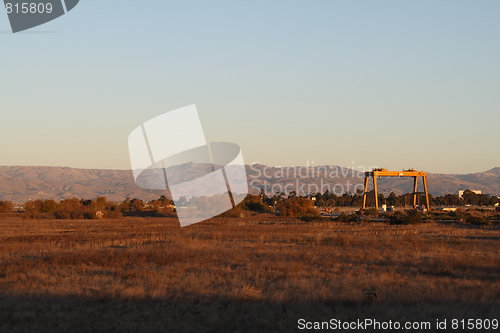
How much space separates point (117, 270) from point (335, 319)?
9.26 metres

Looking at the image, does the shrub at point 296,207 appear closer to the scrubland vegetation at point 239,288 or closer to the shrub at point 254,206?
the shrub at point 254,206

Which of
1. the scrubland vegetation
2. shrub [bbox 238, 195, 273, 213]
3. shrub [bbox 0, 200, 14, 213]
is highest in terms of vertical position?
the scrubland vegetation

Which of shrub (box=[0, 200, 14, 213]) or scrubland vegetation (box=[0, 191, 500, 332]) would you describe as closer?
scrubland vegetation (box=[0, 191, 500, 332])

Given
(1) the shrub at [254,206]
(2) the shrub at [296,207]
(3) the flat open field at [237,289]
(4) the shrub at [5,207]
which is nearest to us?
(3) the flat open field at [237,289]

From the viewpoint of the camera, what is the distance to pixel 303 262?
17.8 meters

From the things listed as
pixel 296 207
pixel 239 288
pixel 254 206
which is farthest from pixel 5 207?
pixel 239 288

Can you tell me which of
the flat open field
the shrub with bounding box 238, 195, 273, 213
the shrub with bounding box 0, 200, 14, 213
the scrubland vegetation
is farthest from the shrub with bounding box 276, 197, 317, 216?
the flat open field

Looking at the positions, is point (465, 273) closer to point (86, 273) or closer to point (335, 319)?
point (335, 319)

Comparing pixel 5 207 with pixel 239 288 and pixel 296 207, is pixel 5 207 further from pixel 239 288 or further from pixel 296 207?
pixel 239 288

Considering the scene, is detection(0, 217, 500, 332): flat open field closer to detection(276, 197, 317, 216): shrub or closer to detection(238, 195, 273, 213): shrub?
detection(276, 197, 317, 216): shrub

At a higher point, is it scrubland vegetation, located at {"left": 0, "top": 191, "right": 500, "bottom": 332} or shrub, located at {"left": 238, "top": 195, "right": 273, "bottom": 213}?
scrubland vegetation, located at {"left": 0, "top": 191, "right": 500, "bottom": 332}

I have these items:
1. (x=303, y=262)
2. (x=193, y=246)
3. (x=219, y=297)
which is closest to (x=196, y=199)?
(x=193, y=246)

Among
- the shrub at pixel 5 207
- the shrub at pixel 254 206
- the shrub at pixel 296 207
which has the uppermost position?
the shrub at pixel 5 207

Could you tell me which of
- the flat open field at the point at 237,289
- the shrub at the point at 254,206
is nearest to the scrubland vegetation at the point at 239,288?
the flat open field at the point at 237,289
